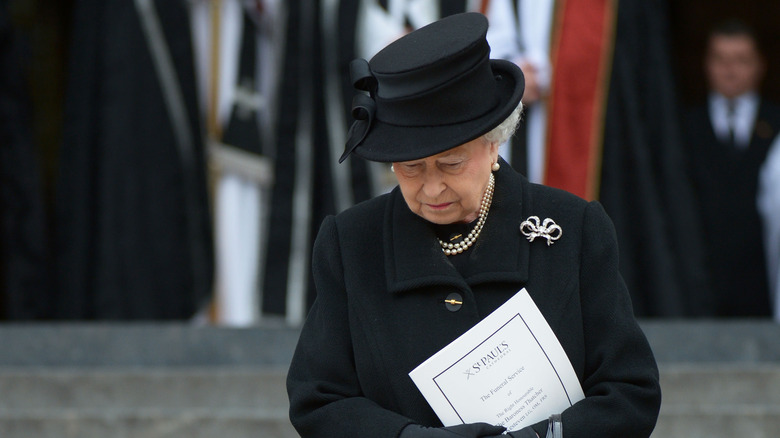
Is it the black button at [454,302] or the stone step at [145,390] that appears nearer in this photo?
the black button at [454,302]

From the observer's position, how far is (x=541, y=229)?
256cm

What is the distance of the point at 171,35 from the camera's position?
6.04 metres

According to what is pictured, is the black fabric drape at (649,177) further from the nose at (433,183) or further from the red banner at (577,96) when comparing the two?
the nose at (433,183)

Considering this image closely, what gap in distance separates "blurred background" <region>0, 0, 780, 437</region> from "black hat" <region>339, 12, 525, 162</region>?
3243mm

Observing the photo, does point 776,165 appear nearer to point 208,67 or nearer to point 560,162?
point 560,162

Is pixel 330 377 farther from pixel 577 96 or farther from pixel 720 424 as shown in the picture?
pixel 577 96

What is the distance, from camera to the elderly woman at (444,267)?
7.95 ft

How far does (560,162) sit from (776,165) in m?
1.24

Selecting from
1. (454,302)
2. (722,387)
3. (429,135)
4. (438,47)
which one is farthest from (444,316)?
(722,387)

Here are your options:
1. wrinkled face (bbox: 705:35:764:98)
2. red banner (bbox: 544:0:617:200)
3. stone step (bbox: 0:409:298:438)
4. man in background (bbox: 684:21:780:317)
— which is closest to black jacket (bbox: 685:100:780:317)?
man in background (bbox: 684:21:780:317)

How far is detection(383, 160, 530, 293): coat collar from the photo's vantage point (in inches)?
99.3

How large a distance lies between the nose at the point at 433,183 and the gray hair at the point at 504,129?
0.39 ft

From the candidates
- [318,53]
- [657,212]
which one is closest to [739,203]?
[657,212]

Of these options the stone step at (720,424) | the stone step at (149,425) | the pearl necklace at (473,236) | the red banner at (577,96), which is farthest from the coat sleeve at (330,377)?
the red banner at (577,96)
